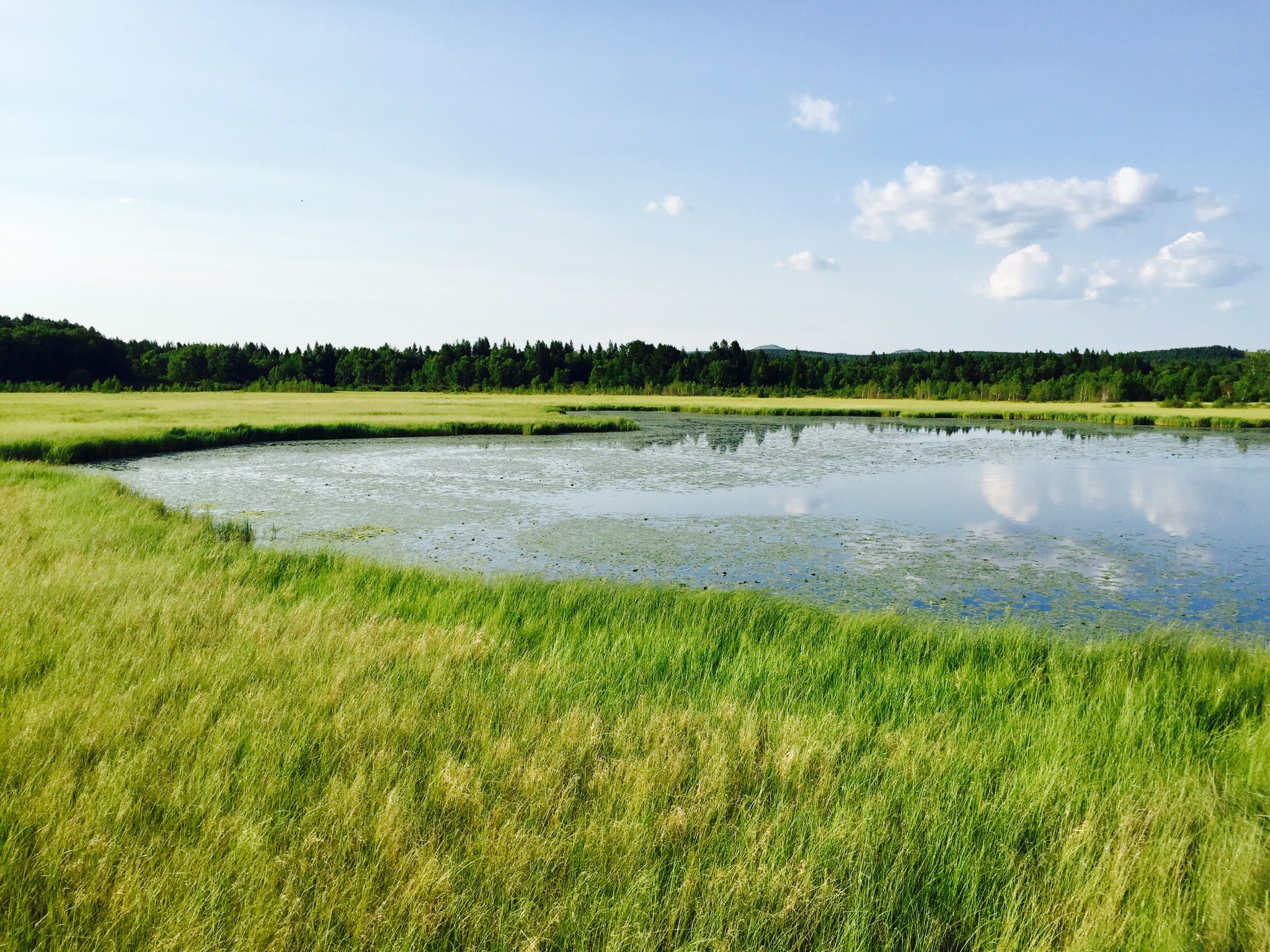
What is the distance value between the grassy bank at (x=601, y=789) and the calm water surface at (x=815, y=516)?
423 cm

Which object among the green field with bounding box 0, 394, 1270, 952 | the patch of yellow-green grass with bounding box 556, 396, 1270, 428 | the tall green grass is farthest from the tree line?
the green field with bounding box 0, 394, 1270, 952

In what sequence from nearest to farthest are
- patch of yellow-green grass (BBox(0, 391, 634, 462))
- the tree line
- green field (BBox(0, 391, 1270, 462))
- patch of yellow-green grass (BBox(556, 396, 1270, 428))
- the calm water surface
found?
the calm water surface → patch of yellow-green grass (BBox(0, 391, 634, 462)) → green field (BBox(0, 391, 1270, 462)) → patch of yellow-green grass (BBox(556, 396, 1270, 428)) → the tree line

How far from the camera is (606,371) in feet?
404

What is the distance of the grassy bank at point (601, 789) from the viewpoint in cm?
328

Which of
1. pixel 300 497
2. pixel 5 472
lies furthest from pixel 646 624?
pixel 5 472

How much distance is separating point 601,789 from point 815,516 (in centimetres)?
1394

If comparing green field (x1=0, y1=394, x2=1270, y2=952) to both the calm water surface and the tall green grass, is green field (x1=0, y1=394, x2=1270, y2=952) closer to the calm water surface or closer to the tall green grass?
the calm water surface

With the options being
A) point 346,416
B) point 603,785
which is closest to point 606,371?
point 346,416

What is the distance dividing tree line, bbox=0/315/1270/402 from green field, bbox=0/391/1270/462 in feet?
38.4

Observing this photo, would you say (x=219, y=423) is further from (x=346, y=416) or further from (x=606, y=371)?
(x=606, y=371)

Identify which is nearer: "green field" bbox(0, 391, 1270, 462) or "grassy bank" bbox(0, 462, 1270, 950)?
"grassy bank" bbox(0, 462, 1270, 950)

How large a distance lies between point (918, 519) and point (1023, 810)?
1383 centimetres

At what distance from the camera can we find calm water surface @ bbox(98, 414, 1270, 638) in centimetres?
1160

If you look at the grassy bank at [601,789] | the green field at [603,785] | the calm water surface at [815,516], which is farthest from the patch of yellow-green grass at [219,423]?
the grassy bank at [601,789]
